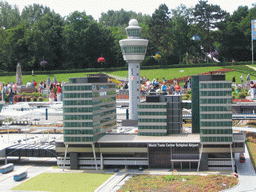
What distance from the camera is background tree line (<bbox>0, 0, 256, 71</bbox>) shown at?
153 metres

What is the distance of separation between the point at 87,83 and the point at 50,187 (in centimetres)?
1554

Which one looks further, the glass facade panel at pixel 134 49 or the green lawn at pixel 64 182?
the glass facade panel at pixel 134 49

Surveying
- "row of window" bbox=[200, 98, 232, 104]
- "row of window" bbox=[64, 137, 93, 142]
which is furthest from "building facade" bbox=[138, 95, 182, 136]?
"row of window" bbox=[64, 137, 93, 142]

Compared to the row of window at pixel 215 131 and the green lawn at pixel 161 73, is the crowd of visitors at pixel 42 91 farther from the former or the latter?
the row of window at pixel 215 131

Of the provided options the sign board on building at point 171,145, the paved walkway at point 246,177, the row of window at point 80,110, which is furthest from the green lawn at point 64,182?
the paved walkway at point 246,177

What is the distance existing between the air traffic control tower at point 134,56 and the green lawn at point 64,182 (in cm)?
2472

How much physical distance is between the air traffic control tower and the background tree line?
239 ft

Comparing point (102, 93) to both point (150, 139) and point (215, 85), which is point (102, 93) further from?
point (215, 85)

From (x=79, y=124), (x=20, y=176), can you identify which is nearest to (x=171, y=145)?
(x=79, y=124)

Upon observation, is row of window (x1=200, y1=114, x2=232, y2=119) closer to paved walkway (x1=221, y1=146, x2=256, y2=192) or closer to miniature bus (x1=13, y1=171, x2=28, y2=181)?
paved walkway (x1=221, y1=146, x2=256, y2=192)

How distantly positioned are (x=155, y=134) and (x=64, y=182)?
15663mm

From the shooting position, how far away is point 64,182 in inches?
2180

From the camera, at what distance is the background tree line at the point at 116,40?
153250 mm

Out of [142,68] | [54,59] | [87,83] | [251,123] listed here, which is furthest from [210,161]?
[54,59]
